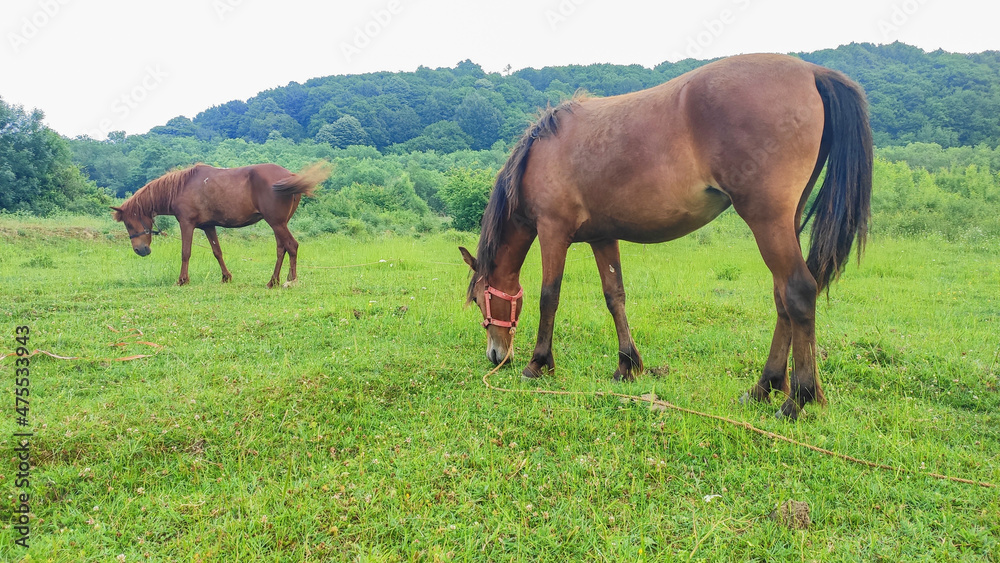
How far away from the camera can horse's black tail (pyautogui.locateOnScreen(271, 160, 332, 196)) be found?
8.70 meters

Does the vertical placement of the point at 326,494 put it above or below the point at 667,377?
below

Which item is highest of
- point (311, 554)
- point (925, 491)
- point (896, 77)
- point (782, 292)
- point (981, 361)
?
point (896, 77)

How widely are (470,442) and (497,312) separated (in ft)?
5.66

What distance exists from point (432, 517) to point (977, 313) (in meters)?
7.39

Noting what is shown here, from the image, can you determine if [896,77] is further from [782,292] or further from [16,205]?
[16,205]

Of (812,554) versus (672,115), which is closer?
(812,554)

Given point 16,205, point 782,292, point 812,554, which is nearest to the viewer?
point 812,554

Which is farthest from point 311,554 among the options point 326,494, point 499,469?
point 499,469

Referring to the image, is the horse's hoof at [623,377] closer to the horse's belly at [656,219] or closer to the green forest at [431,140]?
the horse's belly at [656,219]

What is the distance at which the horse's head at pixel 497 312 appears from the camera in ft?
14.6

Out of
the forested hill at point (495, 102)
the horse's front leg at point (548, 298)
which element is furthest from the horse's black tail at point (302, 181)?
the forested hill at point (495, 102)

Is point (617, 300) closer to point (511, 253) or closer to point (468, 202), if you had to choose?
point (511, 253)

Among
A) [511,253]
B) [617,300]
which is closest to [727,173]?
[617,300]

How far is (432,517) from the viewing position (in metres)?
2.28
